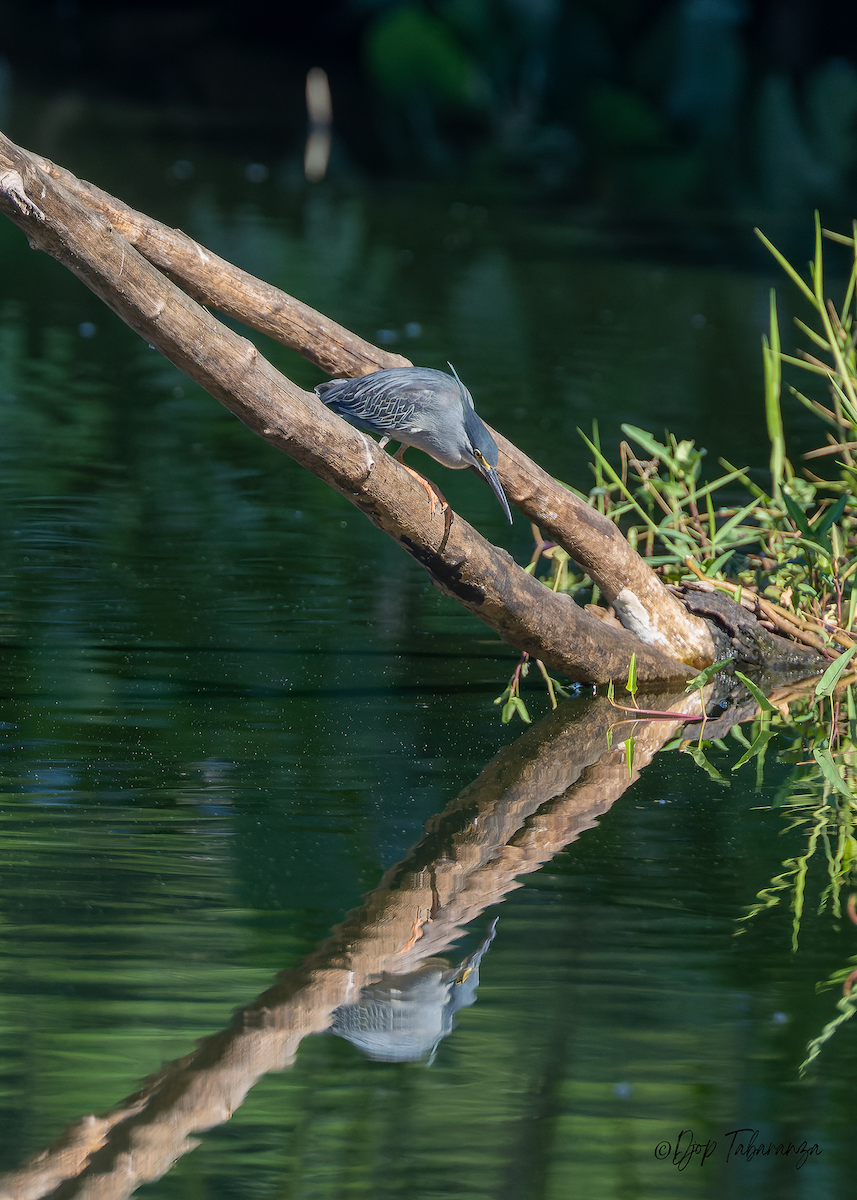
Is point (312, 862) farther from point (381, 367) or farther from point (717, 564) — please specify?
point (717, 564)

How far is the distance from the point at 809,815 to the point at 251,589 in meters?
1.71

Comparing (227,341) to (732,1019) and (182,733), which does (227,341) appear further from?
(732,1019)

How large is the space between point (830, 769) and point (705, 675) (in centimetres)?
44

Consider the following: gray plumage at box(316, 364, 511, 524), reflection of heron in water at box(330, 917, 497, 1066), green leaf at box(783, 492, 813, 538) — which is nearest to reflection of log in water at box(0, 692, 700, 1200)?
reflection of heron in water at box(330, 917, 497, 1066)

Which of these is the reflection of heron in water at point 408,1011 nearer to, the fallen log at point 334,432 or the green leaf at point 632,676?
the fallen log at point 334,432

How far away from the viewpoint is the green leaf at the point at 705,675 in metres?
3.67

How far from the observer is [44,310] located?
25.4 feet

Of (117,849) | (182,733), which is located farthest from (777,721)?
(117,849)

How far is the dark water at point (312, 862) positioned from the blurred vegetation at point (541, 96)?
8.27 meters

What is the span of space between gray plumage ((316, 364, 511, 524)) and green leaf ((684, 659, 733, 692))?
78cm

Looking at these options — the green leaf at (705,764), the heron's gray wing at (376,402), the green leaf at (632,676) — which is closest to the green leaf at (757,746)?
the green leaf at (705,764)

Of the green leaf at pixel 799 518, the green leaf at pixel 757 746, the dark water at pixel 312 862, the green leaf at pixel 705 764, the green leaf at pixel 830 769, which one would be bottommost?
the dark water at pixel 312 862

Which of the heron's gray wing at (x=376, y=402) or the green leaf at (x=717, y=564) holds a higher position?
the heron's gray wing at (x=376, y=402)

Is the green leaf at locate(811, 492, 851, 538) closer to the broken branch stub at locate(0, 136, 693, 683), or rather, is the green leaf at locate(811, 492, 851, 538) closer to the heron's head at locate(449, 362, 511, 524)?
the broken branch stub at locate(0, 136, 693, 683)
